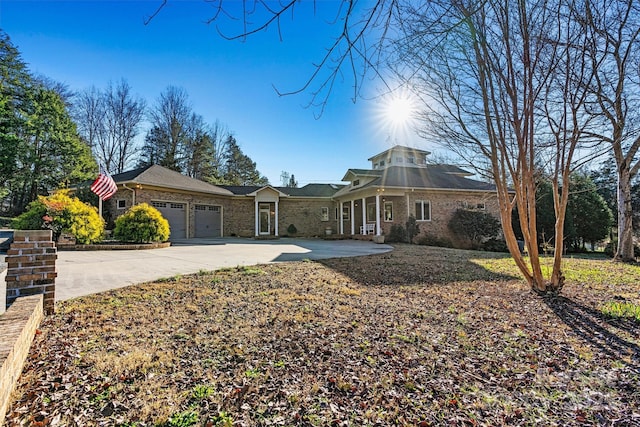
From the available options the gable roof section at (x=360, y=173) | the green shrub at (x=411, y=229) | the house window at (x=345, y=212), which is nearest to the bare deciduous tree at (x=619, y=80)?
the green shrub at (x=411, y=229)

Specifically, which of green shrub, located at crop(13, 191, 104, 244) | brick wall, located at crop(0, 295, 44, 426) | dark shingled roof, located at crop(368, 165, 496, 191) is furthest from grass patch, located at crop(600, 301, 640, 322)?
green shrub, located at crop(13, 191, 104, 244)

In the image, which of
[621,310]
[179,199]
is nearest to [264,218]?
[179,199]

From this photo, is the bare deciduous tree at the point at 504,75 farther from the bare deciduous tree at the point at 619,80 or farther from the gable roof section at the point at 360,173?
the gable roof section at the point at 360,173

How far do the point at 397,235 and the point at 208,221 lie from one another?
11.0m

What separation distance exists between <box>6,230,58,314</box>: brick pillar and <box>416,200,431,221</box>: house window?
623 inches

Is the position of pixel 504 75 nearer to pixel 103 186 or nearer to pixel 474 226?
pixel 103 186

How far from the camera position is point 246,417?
189cm

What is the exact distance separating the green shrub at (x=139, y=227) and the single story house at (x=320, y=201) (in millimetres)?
3523

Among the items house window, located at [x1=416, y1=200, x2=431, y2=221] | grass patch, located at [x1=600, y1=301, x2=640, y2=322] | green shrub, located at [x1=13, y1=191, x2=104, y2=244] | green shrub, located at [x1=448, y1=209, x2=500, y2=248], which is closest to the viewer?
grass patch, located at [x1=600, y1=301, x2=640, y2=322]

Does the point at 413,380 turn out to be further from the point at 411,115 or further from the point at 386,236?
the point at 386,236

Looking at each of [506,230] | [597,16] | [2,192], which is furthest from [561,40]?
[2,192]

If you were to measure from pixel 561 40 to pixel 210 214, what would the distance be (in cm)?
1793

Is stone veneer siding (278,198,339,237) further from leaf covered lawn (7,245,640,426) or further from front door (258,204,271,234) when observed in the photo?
leaf covered lawn (7,245,640,426)

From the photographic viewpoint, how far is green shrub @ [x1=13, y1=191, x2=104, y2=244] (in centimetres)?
1016
